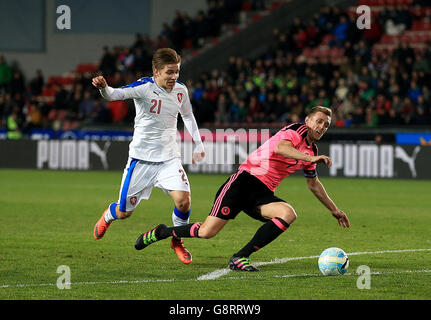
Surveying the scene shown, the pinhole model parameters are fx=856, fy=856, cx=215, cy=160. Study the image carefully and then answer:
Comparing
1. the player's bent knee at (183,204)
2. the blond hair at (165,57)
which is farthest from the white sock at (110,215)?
the blond hair at (165,57)

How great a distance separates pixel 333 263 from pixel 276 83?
713 inches

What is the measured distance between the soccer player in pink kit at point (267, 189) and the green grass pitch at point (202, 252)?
0.34 meters

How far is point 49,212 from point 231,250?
5.06m

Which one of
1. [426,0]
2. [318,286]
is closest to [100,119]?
[426,0]

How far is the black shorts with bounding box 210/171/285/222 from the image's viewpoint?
313 inches

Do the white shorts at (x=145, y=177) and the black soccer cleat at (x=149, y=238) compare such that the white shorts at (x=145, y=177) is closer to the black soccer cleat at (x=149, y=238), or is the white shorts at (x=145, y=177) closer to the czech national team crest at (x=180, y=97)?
the black soccer cleat at (x=149, y=238)

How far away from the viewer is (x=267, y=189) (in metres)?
8.10

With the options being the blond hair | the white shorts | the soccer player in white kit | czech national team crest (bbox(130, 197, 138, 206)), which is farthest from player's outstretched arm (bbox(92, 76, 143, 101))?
czech national team crest (bbox(130, 197, 138, 206))

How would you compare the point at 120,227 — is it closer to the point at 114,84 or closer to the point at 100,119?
the point at 100,119

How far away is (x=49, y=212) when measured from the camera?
13.7 meters

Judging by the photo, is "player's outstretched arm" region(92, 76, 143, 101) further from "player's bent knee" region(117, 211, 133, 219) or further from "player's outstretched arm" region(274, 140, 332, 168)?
"player's outstretched arm" region(274, 140, 332, 168)

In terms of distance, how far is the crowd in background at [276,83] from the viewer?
2331cm

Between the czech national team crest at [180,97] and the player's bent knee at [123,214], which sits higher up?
the czech national team crest at [180,97]

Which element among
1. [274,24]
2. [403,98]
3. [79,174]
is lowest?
[79,174]
